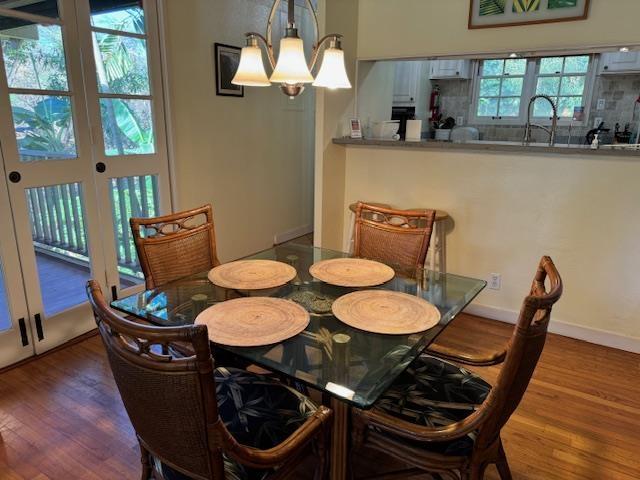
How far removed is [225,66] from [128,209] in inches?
55.1

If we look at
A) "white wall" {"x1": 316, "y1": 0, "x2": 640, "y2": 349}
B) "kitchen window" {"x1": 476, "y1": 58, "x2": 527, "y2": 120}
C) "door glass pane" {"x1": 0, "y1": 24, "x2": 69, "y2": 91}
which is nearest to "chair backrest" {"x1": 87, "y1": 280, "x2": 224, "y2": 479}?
"door glass pane" {"x1": 0, "y1": 24, "x2": 69, "y2": 91}

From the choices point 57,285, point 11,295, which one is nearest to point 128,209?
point 57,285

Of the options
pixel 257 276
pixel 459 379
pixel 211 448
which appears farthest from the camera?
pixel 257 276

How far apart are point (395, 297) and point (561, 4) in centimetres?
210

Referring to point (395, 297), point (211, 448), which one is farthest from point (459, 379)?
point (211, 448)

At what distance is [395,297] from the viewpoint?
1623 millimetres

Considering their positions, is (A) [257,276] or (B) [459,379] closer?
(B) [459,379]

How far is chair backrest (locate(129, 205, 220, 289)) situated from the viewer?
1.91 meters

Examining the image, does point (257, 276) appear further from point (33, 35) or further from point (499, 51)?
point (499, 51)

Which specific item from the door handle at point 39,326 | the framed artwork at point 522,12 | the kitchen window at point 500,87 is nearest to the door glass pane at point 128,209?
the door handle at point 39,326

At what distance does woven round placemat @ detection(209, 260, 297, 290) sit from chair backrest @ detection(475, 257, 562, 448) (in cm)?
90

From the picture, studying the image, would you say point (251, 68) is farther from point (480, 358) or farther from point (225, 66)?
point (225, 66)

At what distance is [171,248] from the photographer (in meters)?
2.01

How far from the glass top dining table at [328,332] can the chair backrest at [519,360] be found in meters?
0.25
